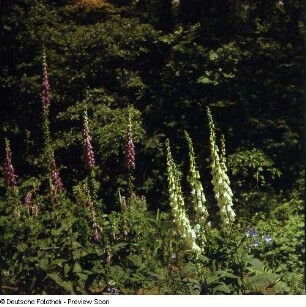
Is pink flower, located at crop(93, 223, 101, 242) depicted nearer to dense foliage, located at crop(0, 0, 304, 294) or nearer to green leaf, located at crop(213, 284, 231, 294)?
green leaf, located at crop(213, 284, 231, 294)

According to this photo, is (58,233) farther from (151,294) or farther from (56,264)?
(151,294)

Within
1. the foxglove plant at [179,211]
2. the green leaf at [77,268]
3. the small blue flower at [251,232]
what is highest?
the foxglove plant at [179,211]

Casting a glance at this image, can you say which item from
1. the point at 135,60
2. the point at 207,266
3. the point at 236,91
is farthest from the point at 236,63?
the point at 207,266

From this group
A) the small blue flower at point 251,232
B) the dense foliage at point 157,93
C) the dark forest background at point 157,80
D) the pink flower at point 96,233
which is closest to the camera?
the pink flower at point 96,233

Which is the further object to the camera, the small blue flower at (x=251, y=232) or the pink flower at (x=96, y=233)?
the small blue flower at (x=251, y=232)

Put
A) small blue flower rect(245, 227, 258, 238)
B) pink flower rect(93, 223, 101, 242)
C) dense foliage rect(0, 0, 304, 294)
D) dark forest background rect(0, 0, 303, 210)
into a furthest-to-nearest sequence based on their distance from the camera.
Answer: dark forest background rect(0, 0, 303, 210) → dense foliage rect(0, 0, 304, 294) → small blue flower rect(245, 227, 258, 238) → pink flower rect(93, 223, 101, 242)

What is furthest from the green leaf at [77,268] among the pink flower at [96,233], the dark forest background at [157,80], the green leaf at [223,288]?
the dark forest background at [157,80]

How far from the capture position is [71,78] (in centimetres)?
666

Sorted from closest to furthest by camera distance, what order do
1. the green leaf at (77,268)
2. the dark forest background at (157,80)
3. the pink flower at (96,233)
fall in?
1. the green leaf at (77,268)
2. the pink flower at (96,233)
3. the dark forest background at (157,80)

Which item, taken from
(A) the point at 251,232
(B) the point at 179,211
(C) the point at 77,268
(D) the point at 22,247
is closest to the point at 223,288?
(B) the point at 179,211

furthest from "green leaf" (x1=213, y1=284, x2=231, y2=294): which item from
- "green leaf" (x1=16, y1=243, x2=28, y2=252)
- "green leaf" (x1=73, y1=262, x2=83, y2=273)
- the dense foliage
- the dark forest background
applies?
the dark forest background

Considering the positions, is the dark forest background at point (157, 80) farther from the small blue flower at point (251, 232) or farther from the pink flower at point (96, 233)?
the pink flower at point (96, 233)

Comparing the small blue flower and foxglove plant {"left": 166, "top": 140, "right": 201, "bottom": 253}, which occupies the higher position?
foxglove plant {"left": 166, "top": 140, "right": 201, "bottom": 253}

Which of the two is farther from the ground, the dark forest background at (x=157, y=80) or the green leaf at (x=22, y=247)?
the dark forest background at (x=157, y=80)
